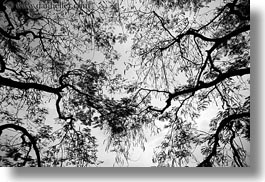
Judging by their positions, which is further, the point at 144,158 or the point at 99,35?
the point at 99,35

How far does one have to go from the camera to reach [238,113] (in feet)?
5.82

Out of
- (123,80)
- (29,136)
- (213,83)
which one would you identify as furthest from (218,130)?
(29,136)

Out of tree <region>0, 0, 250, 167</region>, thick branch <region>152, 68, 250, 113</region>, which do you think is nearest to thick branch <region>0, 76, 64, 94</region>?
tree <region>0, 0, 250, 167</region>

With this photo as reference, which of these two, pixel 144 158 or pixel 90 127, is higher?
pixel 90 127

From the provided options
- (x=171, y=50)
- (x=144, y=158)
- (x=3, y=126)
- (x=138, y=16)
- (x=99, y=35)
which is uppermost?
(x=138, y=16)

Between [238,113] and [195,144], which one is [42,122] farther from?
[238,113]

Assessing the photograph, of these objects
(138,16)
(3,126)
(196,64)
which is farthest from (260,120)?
(3,126)

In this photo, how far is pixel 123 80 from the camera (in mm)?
1773

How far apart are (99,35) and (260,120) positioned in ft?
4.87

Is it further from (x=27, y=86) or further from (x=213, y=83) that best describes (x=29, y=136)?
(x=213, y=83)

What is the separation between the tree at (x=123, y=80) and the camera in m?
1.74

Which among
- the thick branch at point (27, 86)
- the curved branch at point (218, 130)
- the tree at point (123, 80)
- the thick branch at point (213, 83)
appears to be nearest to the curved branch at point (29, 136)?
the tree at point (123, 80)

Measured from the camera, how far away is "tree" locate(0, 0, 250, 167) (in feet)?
5.72

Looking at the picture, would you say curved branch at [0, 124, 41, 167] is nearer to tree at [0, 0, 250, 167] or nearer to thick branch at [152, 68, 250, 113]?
tree at [0, 0, 250, 167]
